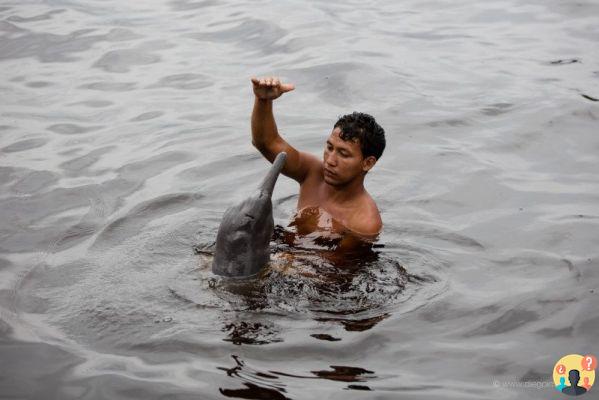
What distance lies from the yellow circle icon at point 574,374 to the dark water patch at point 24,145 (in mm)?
5362

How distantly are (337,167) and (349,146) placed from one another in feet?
0.57

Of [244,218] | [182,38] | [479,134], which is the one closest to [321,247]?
[244,218]

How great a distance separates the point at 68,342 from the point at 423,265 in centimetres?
249

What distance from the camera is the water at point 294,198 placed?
15.1 feet

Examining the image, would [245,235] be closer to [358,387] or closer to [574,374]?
[358,387]

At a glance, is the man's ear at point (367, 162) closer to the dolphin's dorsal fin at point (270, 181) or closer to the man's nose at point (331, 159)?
the man's nose at point (331, 159)

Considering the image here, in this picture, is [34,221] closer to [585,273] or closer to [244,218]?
[244,218]

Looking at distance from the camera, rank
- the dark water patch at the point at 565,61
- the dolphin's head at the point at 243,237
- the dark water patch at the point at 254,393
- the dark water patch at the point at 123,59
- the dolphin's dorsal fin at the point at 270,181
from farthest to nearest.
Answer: the dark water patch at the point at 123,59 → the dark water patch at the point at 565,61 → the dolphin's dorsal fin at the point at 270,181 → the dolphin's head at the point at 243,237 → the dark water patch at the point at 254,393

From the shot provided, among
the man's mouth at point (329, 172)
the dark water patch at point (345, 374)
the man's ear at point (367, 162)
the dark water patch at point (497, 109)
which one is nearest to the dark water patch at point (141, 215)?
the man's mouth at point (329, 172)

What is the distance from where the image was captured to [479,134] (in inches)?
330

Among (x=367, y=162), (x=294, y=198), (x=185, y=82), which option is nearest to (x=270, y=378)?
(x=367, y=162)

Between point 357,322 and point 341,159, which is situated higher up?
point 341,159

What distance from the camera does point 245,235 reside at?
507 cm

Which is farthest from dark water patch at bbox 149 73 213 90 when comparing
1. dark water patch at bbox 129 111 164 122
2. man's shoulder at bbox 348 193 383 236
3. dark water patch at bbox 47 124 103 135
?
man's shoulder at bbox 348 193 383 236
